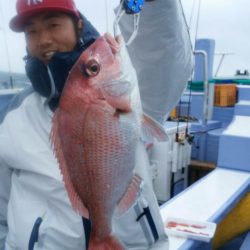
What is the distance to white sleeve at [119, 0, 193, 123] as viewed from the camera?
1.45 metres

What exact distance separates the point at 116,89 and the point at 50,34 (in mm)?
503

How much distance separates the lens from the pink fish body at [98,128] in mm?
985

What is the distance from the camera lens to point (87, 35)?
1468mm

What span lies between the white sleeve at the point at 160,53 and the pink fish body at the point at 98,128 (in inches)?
19.0

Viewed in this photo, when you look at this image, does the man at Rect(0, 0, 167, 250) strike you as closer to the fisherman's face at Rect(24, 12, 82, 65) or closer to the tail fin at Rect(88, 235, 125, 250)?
the fisherman's face at Rect(24, 12, 82, 65)

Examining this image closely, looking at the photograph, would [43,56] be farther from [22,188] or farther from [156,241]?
[156,241]

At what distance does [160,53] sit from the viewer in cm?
150

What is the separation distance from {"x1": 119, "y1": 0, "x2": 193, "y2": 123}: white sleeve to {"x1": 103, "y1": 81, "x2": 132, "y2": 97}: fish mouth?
1.72 ft

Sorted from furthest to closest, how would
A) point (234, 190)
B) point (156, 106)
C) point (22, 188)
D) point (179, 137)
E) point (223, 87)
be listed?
point (223, 87) → point (179, 137) → point (234, 190) → point (156, 106) → point (22, 188)

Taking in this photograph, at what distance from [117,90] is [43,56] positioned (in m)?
0.54

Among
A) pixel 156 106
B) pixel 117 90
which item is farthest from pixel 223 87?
pixel 117 90

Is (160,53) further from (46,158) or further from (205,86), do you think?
(205,86)

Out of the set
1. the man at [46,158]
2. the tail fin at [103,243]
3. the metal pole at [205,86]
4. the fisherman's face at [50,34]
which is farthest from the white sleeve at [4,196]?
the metal pole at [205,86]

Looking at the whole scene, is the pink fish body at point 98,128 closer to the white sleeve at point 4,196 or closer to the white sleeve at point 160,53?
the white sleeve at point 160,53
